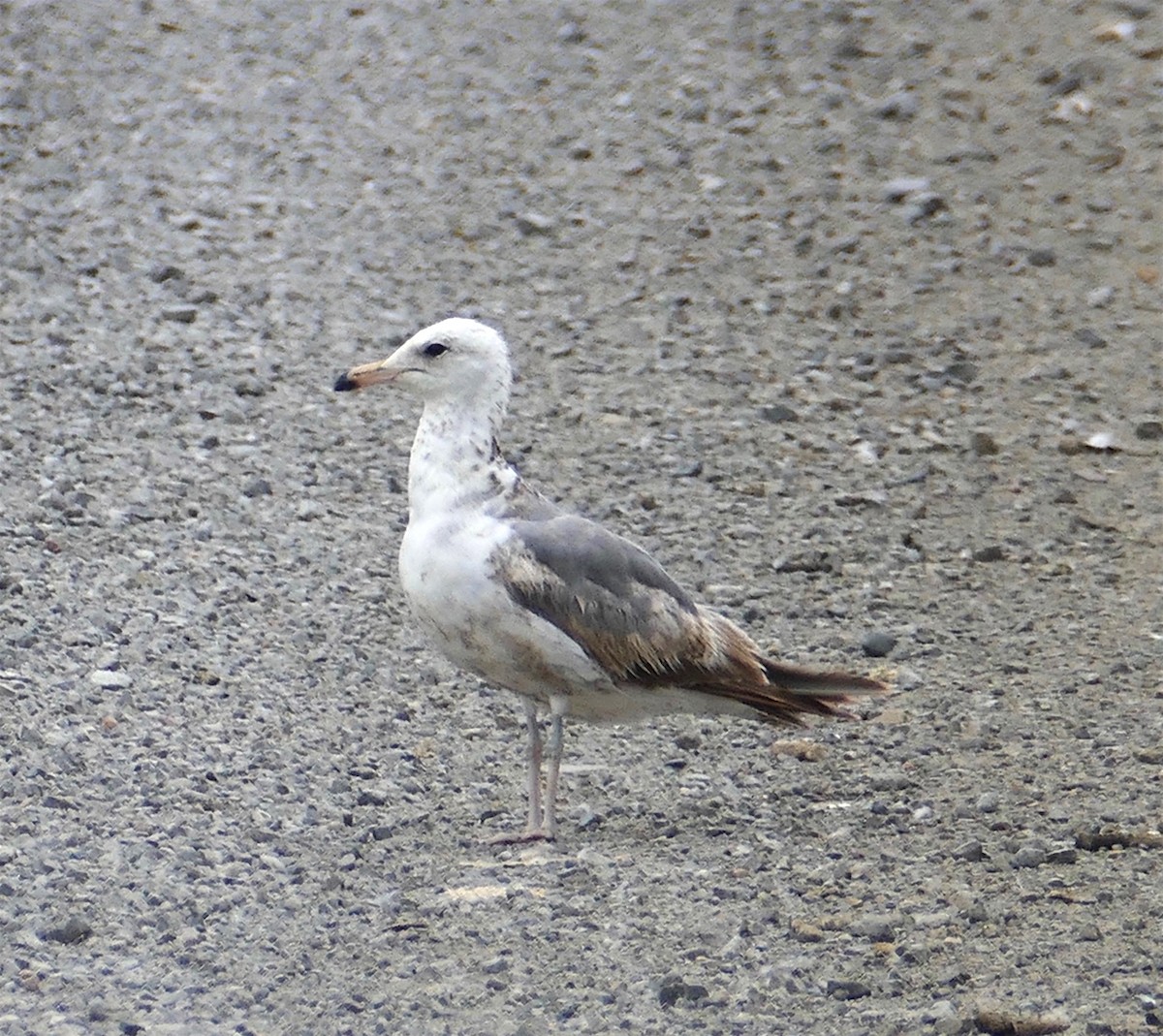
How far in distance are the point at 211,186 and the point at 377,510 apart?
3633mm

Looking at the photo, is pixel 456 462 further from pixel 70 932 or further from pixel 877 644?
pixel 877 644

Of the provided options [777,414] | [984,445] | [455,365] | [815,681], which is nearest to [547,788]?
[815,681]

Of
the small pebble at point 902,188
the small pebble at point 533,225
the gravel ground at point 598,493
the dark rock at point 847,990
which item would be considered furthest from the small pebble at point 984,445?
the dark rock at point 847,990

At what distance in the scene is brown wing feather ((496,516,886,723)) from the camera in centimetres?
591

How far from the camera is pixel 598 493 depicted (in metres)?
9.05

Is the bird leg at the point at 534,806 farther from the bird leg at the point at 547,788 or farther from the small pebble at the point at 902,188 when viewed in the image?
the small pebble at the point at 902,188

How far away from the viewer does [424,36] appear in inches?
525

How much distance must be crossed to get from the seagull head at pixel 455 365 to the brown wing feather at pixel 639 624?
1.59 ft

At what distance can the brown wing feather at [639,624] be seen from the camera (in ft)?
19.4

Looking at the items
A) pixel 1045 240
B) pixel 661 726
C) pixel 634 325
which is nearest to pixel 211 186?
pixel 634 325

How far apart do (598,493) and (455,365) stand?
2.84 metres

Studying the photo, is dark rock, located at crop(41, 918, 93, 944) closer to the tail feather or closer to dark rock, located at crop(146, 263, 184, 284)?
the tail feather

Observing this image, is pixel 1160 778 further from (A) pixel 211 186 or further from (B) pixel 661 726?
(A) pixel 211 186

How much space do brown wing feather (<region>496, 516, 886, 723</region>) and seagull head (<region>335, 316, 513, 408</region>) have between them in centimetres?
49
